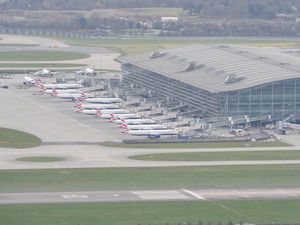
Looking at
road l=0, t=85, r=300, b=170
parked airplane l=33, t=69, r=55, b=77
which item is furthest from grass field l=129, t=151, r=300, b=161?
parked airplane l=33, t=69, r=55, b=77

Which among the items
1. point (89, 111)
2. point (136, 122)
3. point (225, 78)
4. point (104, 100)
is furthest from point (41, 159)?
point (104, 100)

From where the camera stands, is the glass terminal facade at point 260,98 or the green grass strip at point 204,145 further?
the glass terminal facade at point 260,98

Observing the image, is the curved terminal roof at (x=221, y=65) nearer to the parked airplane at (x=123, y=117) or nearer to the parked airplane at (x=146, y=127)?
the parked airplane at (x=123, y=117)

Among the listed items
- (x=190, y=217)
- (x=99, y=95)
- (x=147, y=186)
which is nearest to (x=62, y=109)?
(x=99, y=95)

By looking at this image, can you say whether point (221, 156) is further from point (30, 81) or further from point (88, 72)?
point (88, 72)

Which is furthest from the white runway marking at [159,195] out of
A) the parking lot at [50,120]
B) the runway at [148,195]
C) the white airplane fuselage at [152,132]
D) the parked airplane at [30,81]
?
the parked airplane at [30,81]

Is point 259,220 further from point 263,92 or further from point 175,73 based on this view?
point 175,73
